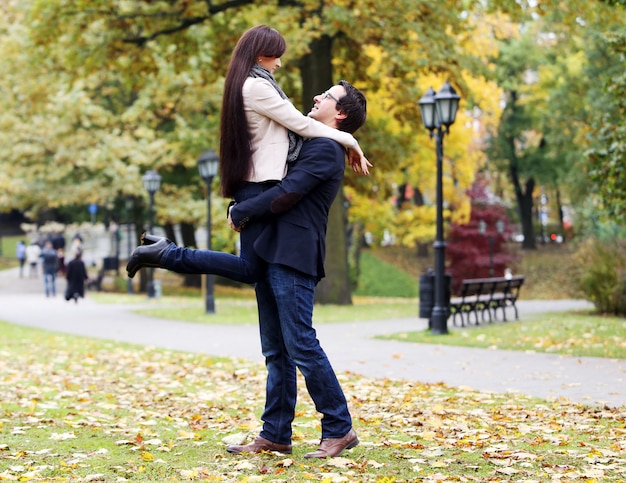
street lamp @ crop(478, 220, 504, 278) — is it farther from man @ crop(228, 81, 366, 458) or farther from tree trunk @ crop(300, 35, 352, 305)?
man @ crop(228, 81, 366, 458)

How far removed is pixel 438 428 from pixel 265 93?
8.70 feet

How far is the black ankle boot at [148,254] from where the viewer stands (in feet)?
17.6

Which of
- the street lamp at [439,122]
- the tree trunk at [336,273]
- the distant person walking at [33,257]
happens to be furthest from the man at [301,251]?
the distant person walking at [33,257]

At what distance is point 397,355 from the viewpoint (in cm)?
1235

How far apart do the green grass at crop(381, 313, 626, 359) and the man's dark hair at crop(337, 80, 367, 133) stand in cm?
708

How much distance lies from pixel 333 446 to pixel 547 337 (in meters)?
9.51

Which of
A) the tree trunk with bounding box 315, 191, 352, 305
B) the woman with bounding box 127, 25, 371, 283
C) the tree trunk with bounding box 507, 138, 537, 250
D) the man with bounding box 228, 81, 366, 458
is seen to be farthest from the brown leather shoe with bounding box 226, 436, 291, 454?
the tree trunk with bounding box 507, 138, 537, 250

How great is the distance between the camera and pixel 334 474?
4.99 metres

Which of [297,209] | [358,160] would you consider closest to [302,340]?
[297,209]

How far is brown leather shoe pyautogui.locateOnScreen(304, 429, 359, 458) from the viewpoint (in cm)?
541

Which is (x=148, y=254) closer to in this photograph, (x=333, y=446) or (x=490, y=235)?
(x=333, y=446)

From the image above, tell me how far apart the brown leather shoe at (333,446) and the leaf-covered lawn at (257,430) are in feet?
0.22

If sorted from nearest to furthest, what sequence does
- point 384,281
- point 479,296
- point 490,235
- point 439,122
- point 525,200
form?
point 439,122
point 479,296
point 490,235
point 384,281
point 525,200

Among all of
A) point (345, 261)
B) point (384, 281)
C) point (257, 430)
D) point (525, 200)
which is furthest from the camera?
point (525, 200)
